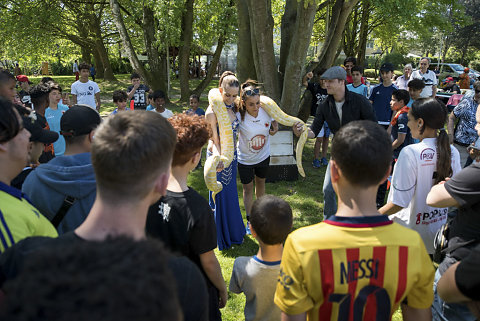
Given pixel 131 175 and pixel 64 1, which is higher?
pixel 64 1

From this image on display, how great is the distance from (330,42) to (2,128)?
26.6 ft

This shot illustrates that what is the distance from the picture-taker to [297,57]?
697cm

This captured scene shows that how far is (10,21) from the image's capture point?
48.8ft

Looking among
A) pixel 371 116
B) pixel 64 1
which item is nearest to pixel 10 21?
pixel 64 1

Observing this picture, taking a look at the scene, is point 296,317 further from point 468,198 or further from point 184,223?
point 468,198

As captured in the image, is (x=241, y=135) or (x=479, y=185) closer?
(x=479, y=185)

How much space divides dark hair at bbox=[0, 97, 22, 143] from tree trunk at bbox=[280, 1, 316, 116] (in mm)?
5759

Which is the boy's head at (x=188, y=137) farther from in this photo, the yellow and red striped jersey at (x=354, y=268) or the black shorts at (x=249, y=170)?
the black shorts at (x=249, y=170)

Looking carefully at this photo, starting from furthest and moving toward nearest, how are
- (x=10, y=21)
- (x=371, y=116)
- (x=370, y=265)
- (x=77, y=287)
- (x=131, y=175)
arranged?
(x=10, y=21) < (x=371, y=116) < (x=370, y=265) < (x=131, y=175) < (x=77, y=287)

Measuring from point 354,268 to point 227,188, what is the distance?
2869 millimetres

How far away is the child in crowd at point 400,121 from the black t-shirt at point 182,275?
4470 millimetres

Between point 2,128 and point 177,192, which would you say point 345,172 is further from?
point 2,128

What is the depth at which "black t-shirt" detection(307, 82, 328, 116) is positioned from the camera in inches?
303

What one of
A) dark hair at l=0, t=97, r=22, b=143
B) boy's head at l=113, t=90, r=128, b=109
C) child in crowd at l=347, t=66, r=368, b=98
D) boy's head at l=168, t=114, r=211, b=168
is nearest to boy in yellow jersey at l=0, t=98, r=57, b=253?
dark hair at l=0, t=97, r=22, b=143
